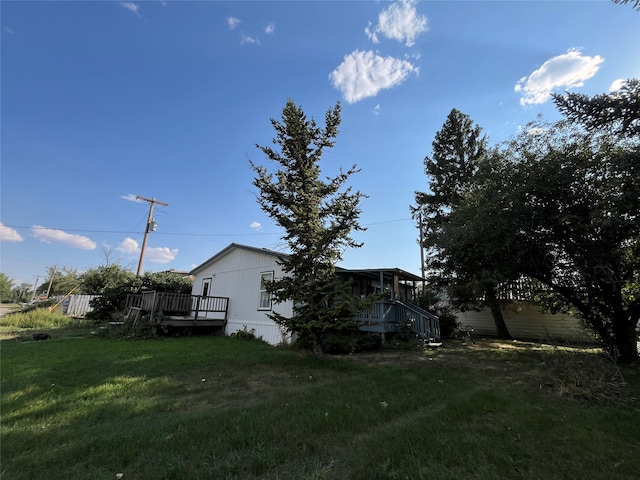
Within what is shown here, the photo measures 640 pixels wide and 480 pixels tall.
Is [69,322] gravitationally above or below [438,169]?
below

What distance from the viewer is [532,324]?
1702 centimetres

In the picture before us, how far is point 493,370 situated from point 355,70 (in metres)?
9.69

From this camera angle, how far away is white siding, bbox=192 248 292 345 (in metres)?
12.5

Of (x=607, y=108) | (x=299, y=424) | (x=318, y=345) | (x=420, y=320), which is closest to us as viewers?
(x=299, y=424)

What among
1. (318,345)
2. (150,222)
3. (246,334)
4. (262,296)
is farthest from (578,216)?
(150,222)

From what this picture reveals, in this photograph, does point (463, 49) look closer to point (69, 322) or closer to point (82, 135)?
point (82, 135)

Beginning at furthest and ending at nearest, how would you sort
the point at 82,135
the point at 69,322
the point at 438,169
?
the point at 438,169 < the point at 69,322 < the point at 82,135

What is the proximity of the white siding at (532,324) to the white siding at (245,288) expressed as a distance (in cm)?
1301

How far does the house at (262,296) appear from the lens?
11.8 metres

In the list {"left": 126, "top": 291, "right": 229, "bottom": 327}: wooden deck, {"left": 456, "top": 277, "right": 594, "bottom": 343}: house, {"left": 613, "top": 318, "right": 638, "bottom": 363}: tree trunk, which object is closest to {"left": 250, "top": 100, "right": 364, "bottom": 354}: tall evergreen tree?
{"left": 126, "top": 291, "right": 229, "bottom": 327}: wooden deck

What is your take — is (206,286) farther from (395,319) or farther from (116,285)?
(395,319)

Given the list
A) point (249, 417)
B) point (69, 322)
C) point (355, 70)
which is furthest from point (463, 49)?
point (69, 322)

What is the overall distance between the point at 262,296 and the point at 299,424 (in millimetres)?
9735

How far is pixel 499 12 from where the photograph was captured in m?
7.49
